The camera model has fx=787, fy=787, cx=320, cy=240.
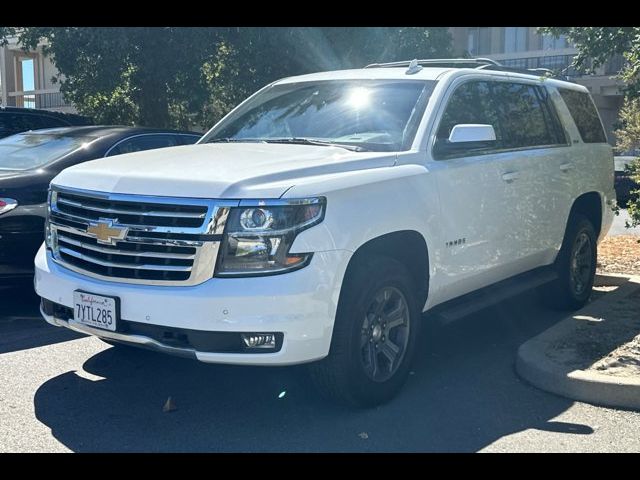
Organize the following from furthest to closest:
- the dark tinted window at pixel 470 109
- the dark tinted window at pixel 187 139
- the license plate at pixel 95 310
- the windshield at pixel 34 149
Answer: the dark tinted window at pixel 187 139 < the windshield at pixel 34 149 < the dark tinted window at pixel 470 109 < the license plate at pixel 95 310

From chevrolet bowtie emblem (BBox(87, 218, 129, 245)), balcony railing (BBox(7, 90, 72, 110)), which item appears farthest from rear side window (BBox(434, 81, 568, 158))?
balcony railing (BBox(7, 90, 72, 110))

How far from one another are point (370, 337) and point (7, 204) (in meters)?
3.30

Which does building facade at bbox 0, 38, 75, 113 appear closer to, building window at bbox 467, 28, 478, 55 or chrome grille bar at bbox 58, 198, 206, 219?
building window at bbox 467, 28, 478, 55

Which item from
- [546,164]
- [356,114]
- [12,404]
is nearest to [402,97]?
[356,114]

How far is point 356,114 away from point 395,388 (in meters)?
1.92

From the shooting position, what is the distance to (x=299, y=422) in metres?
4.52

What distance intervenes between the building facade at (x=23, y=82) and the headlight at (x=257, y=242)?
4022cm

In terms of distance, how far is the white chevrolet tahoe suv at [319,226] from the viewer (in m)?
4.12

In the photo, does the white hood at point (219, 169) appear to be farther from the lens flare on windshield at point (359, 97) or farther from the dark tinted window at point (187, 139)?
the dark tinted window at point (187, 139)

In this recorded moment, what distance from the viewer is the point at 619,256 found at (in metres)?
10.1

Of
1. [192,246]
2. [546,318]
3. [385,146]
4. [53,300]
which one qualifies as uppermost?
[385,146]

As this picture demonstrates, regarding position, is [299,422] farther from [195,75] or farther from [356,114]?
[195,75]

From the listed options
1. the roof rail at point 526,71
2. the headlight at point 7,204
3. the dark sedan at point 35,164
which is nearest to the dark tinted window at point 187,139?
the dark sedan at point 35,164

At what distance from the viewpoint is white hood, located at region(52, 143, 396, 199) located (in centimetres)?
420
